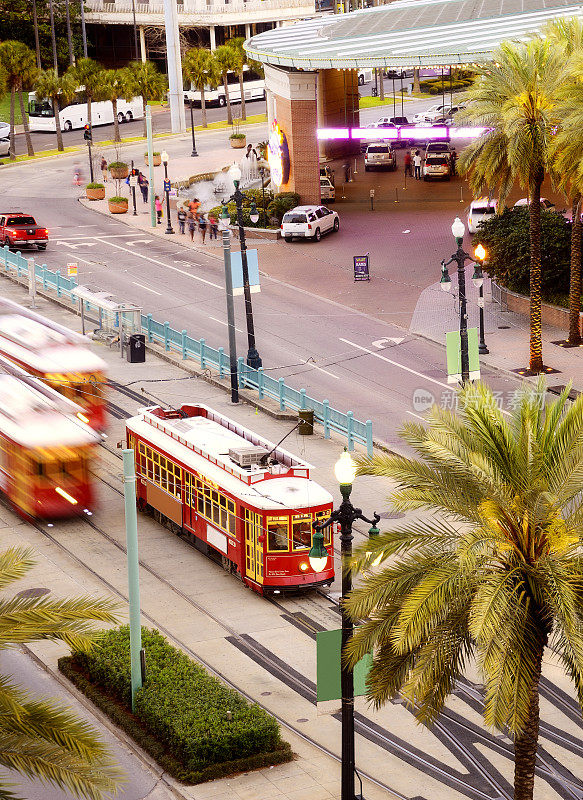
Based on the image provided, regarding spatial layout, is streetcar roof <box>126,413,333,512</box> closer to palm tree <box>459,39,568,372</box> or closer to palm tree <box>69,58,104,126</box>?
palm tree <box>459,39,568,372</box>

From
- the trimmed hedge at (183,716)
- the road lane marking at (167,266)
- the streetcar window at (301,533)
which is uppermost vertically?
the road lane marking at (167,266)

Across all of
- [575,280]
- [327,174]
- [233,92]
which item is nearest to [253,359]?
[575,280]

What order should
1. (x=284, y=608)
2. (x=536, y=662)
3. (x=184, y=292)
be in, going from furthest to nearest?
(x=184, y=292) < (x=284, y=608) < (x=536, y=662)

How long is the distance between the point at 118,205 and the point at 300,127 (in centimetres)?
1161

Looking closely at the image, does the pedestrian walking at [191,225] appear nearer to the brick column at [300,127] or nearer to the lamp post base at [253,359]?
the brick column at [300,127]

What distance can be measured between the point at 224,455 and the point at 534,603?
14781mm

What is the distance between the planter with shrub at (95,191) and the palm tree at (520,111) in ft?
125

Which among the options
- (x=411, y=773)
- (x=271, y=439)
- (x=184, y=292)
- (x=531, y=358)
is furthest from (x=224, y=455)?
(x=184, y=292)

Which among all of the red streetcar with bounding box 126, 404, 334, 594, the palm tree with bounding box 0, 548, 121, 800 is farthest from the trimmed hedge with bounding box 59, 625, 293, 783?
the palm tree with bounding box 0, 548, 121, 800

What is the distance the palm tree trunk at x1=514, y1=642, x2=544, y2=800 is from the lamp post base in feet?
92.2

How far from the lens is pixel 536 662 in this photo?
21250 millimetres

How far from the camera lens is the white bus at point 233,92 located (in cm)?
12094

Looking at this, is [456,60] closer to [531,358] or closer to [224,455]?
[531,358]

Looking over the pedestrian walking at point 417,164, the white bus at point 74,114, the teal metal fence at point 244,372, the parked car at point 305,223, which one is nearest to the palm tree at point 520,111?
the teal metal fence at point 244,372
